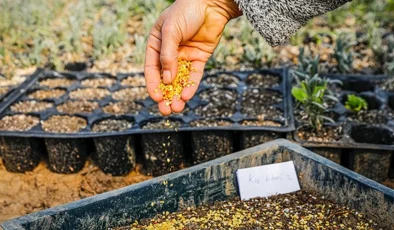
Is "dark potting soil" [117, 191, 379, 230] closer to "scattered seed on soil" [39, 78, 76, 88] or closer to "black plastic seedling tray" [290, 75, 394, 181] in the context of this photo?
"black plastic seedling tray" [290, 75, 394, 181]

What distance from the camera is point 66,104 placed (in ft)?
11.2

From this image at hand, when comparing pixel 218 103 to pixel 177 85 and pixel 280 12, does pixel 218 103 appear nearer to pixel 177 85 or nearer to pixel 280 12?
pixel 177 85

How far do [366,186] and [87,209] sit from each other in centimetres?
101

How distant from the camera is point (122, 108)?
10.9 ft

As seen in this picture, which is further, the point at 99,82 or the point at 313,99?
the point at 99,82

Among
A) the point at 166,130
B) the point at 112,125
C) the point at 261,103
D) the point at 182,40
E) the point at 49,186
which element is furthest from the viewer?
the point at 261,103

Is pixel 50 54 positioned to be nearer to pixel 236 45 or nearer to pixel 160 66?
pixel 236 45

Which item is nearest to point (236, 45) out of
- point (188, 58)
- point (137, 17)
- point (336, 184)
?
point (137, 17)

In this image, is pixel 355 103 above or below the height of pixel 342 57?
below

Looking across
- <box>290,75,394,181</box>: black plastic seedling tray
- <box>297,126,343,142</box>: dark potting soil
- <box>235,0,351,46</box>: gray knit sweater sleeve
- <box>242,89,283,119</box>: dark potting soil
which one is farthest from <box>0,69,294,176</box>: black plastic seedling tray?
<box>235,0,351,46</box>: gray knit sweater sleeve

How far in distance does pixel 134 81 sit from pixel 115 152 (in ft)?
2.58

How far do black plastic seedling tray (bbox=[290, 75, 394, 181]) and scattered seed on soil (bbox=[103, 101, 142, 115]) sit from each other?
969 mm

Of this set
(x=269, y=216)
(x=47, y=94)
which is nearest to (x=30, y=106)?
(x=47, y=94)

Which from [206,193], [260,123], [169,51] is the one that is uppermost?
[169,51]
